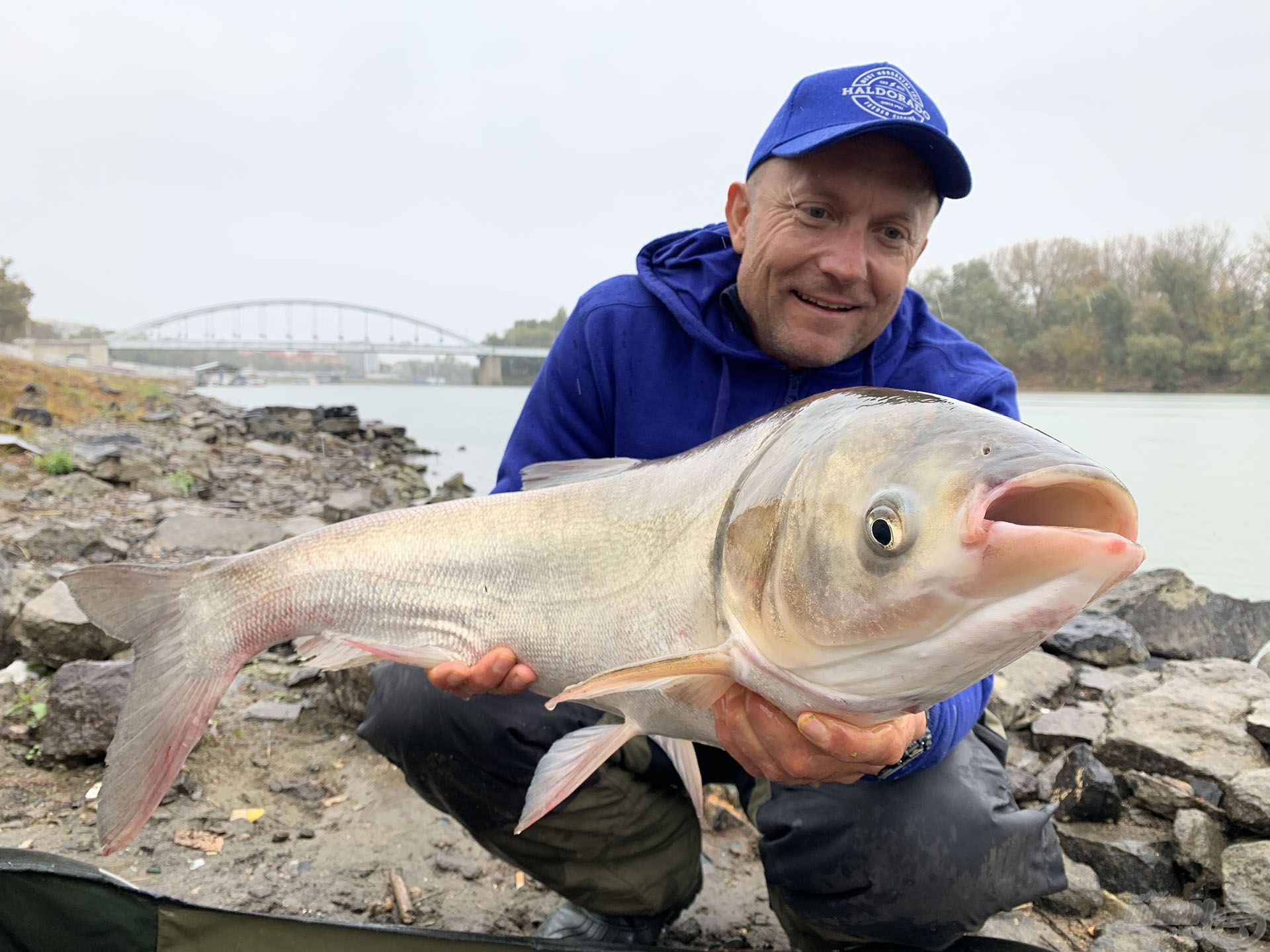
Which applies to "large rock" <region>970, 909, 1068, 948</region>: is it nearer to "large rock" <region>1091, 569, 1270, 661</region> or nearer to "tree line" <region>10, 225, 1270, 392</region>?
"large rock" <region>1091, 569, 1270, 661</region>

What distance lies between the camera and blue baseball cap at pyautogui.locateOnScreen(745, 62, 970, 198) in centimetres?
227

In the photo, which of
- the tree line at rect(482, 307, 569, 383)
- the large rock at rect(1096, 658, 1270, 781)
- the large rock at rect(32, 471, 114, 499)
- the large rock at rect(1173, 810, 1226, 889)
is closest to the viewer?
the large rock at rect(1173, 810, 1226, 889)

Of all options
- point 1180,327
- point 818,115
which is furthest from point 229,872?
point 1180,327

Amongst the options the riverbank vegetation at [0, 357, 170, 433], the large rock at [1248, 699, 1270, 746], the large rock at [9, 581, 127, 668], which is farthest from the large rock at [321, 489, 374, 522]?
the large rock at [1248, 699, 1270, 746]

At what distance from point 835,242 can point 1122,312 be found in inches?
327

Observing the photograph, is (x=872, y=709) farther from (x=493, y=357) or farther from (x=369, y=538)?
(x=493, y=357)

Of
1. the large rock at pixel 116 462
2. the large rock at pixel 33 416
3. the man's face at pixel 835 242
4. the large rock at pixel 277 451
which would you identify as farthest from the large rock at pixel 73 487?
the man's face at pixel 835 242

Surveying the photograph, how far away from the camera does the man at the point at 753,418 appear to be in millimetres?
2113

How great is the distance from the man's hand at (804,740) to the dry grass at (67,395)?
16.4 m

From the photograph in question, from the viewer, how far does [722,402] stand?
2.57 metres

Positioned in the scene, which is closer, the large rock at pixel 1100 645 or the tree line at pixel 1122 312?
the large rock at pixel 1100 645

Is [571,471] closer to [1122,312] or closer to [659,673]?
[659,673]

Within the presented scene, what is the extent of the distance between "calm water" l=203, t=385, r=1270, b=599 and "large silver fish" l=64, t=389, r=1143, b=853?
10.9ft

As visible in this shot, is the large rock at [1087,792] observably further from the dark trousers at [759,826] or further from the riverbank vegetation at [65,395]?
the riverbank vegetation at [65,395]
